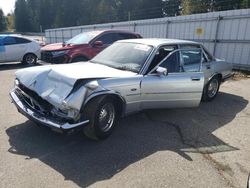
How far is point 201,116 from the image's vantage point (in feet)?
18.3

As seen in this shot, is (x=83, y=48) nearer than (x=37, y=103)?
No

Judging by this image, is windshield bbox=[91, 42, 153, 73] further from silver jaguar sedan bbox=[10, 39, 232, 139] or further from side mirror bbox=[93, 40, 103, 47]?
side mirror bbox=[93, 40, 103, 47]

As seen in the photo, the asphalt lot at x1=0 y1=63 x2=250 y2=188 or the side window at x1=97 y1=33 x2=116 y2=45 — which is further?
the side window at x1=97 y1=33 x2=116 y2=45

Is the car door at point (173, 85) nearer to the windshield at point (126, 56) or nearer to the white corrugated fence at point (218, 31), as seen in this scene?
the windshield at point (126, 56)

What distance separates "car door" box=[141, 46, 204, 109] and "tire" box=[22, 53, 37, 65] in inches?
371

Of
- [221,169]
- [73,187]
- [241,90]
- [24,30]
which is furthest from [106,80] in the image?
[24,30]

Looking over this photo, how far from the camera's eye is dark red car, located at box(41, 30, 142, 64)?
9.30 metres

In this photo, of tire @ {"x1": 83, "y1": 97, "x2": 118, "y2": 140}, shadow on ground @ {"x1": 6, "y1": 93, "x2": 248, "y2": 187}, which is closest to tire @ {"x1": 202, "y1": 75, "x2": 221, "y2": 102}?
shadow on ground @ {"x1": 6, "y1": 93, "x2": 248, "y2": 187}

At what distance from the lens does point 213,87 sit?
684 centimetres

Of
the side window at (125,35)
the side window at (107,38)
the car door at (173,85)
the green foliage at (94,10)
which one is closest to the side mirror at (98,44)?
the side window at (107,38)

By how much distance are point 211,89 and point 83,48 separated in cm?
478

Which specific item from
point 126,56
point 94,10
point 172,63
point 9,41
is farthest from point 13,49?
point 94,10

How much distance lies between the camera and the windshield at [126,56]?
15.4ft

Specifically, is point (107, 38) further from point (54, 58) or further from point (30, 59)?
point (30, 59)
